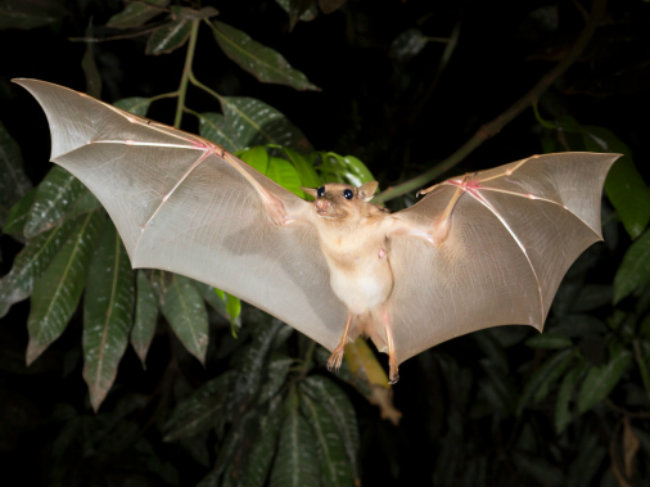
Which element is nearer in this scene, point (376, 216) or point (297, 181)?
point (376, 216)

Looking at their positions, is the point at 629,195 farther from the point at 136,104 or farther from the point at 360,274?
the point at 136,104

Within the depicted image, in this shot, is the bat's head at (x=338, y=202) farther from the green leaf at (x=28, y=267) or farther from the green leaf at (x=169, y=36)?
the green leaf at (x=28, y=267)

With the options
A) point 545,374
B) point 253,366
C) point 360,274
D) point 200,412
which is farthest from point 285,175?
point 545,374

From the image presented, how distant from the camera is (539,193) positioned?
139 cm

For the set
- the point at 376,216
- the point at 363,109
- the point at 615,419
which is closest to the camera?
the point at 376,216

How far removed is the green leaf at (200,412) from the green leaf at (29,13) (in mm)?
1441

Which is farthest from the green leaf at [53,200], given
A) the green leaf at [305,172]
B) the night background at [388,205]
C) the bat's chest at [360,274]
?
the bat's chest at [360,274]

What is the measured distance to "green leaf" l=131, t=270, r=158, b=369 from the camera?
2039 mm

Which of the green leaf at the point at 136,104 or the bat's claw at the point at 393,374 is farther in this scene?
the green leaf at the point at 136,104

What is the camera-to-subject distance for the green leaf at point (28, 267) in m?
1.92

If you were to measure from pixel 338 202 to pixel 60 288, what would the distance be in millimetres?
1075

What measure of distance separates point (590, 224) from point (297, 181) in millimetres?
664

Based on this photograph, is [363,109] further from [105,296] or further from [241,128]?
[105,296]

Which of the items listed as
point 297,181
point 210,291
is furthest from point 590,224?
point 210,291
